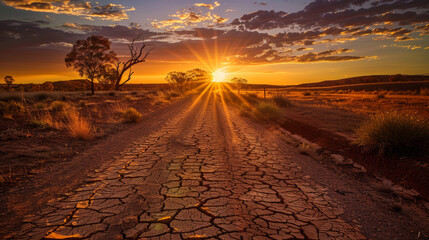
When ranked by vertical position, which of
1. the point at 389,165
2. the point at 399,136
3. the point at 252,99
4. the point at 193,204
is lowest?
the point at 389,165

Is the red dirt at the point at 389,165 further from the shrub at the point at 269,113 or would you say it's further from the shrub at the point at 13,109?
the shrub at the point at 13,109

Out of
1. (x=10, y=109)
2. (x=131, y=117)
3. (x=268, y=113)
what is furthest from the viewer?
(x=268, y=113)

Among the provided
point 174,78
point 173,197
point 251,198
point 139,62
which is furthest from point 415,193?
point 174,78

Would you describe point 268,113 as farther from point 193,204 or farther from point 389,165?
point 193,204

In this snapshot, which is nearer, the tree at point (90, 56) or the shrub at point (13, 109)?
the shrub at point (13, 109)

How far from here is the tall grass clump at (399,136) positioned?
5.03 m

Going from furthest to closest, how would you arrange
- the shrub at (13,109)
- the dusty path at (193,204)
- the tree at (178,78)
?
the tree at (178,78) < the shrub at (13,109) < the dusty path at (193,204)

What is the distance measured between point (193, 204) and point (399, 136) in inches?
201

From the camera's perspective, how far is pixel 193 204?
298 centimetres

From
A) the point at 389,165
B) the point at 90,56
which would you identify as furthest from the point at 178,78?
the point at 389,165

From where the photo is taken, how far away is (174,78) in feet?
194

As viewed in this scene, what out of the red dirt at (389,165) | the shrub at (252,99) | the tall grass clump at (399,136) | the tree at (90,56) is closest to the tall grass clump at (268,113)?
the red dirt at (389,165)

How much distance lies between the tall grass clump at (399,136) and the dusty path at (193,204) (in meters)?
2.34

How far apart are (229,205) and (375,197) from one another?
98.1 inches
